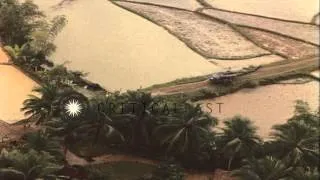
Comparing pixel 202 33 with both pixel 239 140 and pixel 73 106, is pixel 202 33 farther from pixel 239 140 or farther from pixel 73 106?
pixel 239 140

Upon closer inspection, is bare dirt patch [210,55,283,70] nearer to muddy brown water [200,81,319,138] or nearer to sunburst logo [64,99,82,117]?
muddy brown water [200,81,319,138]

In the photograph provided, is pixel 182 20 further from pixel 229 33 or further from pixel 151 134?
Result: pixel 151 134

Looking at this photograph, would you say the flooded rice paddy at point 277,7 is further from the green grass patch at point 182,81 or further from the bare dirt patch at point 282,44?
the green grass patch at point 182,81

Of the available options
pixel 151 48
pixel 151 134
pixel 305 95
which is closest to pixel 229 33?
pixel 151 48

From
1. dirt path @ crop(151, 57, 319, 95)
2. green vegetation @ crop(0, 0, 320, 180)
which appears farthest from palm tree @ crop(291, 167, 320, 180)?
dirt path @ crop(151, 57, 319, 95)

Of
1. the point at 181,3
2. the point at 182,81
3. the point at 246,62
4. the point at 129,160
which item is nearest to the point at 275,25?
the point at 246,62
